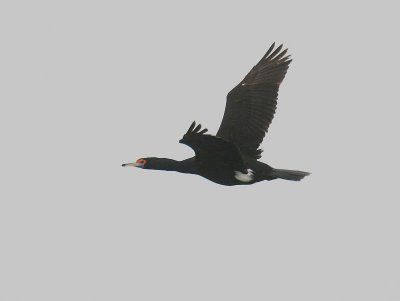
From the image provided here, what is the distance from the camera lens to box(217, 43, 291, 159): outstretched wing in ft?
37.6

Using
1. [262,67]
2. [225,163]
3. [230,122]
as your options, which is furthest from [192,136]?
[262,67]

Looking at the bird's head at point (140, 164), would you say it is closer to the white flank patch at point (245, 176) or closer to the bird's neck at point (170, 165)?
the bird's neck at point (170, 165)

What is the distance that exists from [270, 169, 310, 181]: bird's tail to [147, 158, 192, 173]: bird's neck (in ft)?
4.00

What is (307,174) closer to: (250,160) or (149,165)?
(250,160)

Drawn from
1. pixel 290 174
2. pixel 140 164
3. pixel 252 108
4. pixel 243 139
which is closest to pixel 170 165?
pixel 140 164

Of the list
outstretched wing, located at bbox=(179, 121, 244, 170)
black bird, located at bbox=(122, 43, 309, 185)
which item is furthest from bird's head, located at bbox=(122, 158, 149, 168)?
outstretched wing, located at bbox=(179, 121, 244, 170)

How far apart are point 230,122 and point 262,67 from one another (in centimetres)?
113

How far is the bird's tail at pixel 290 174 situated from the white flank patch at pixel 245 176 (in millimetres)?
283

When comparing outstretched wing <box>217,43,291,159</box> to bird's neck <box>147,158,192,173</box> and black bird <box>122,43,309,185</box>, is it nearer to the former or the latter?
black bird <box>122,43,309,185</box>

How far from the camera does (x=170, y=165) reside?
11.2 m

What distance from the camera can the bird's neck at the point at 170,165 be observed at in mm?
11102

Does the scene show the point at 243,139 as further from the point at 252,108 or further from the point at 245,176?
the point at 245,176

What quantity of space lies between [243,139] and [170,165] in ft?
3.62

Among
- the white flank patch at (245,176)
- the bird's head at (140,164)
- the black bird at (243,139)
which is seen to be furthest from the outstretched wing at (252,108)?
the bird's head at (140,164)
